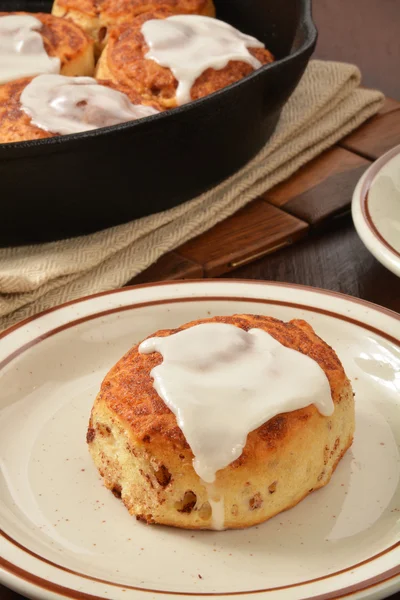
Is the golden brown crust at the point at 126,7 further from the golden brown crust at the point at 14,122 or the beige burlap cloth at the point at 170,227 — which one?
the golden brown crust at the point at 14,122

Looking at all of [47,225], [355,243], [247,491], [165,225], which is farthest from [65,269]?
[247,491]

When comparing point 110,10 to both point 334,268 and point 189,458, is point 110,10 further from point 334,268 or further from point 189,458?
point 189,458

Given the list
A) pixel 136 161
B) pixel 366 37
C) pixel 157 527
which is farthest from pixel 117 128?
pixel 366 37

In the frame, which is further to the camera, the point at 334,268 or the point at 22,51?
the point at 22,51

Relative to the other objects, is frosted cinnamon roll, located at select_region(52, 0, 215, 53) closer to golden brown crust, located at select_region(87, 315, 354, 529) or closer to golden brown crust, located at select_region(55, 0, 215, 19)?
golden brown crust, located at select_region(55, 0, 215, 19)

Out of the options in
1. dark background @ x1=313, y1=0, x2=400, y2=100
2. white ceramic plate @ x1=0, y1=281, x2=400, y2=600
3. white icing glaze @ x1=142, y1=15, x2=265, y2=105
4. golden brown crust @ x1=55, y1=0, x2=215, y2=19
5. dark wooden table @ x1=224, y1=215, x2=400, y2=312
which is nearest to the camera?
white ceramic plate @ x1=0, y1=281, x2=400, y2=600

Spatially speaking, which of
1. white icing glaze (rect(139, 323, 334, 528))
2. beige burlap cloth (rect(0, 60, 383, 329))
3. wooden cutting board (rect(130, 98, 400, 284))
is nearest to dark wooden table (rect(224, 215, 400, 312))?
wooden cutting board (rect(130, 98, 400, 284))
